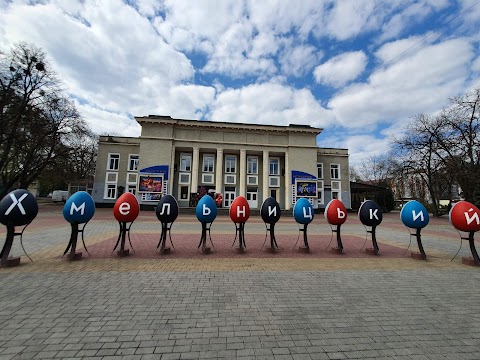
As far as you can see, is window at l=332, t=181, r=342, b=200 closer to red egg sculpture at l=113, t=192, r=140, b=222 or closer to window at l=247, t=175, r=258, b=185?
window at l=247, t=175, r=258, b=185

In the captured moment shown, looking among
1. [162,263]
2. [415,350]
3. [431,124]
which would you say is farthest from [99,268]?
[431,124]

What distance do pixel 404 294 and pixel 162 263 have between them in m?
5.60

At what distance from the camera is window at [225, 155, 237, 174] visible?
125 feet

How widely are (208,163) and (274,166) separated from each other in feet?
35.8

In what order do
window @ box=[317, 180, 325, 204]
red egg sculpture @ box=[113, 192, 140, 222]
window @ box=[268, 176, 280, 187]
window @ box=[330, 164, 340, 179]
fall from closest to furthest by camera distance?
red egg sculpture @ box=[113, 192, 140, 222] < window @ box=[268, 176, 280, 187] < window @ box=[317, 180, 325, 204] < window @ box=[330, 164, 340, 179]

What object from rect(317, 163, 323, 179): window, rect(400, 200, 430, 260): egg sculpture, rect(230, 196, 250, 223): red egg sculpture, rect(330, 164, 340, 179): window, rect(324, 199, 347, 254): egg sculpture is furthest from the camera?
rect(330, 164, 340, 179): window

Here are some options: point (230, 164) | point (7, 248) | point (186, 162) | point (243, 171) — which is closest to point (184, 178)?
point (186, 162)

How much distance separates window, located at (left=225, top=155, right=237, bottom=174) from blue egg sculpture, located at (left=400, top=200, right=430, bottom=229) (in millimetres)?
31142

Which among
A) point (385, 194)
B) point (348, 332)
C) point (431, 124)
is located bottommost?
point (348, 332)

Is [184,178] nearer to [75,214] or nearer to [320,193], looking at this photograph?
[320,193]

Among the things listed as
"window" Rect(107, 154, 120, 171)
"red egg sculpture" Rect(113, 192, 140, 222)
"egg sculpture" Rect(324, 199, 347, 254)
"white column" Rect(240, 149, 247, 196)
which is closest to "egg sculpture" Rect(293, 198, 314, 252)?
"egg sculpture" Rect(324, 199, 347, 254)

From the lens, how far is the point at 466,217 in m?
6.91

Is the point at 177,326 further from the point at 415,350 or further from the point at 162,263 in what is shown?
the point at 162,263

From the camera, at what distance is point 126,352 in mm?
2648
